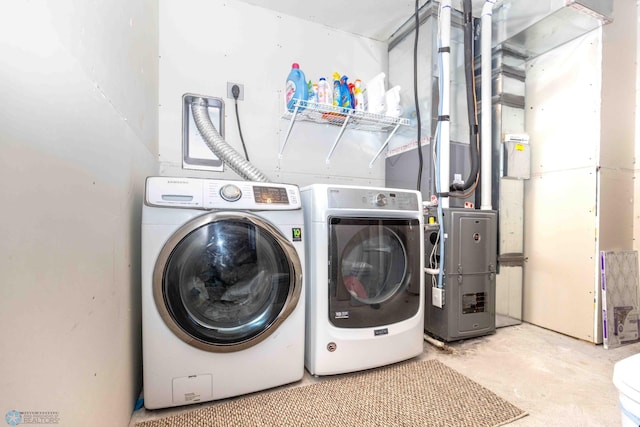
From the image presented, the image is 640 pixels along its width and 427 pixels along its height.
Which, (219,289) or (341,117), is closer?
(219,289)

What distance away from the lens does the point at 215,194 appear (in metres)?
1.28

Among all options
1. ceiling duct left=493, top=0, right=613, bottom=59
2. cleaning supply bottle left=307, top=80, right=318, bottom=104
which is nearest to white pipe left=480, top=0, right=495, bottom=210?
ceiling duct left=493, top=0, right=613, bottom=59

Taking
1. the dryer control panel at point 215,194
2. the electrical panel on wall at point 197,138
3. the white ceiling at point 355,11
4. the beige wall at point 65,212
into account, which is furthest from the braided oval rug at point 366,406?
the white ceiling at point 355,11

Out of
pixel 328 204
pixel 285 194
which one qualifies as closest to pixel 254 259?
Result: pixel 285 194

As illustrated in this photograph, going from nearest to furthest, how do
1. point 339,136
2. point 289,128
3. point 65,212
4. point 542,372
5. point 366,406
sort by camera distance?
point 65,212 → point 366,406 → point 542,372 → point 289,128 → point 339,136

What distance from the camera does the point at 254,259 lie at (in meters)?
1.35

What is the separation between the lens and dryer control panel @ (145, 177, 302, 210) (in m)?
1.21

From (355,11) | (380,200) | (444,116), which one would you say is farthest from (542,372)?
(355,11)

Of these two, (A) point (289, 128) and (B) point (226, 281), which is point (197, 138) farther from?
(B) point (226, 281)

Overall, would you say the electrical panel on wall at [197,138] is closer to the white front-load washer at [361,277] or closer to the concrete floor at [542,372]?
the white front-load washer at [361,277]

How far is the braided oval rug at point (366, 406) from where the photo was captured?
3.84ft

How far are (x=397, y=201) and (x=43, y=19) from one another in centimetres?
147

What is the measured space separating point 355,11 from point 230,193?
1.82m

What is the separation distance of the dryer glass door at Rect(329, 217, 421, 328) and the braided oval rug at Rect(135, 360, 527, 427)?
291 millimetres
